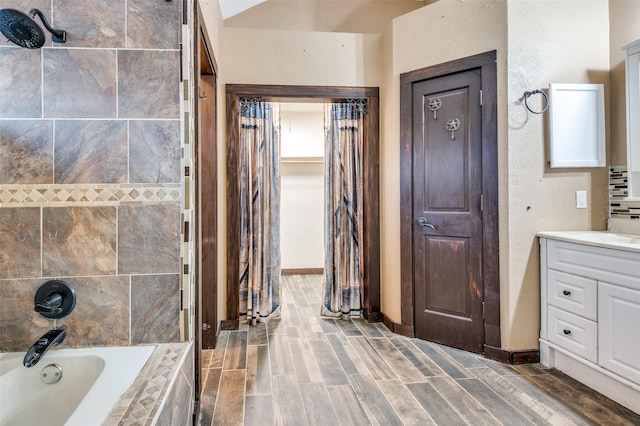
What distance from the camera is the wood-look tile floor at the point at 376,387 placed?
1782 mm

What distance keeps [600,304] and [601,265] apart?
221 mm

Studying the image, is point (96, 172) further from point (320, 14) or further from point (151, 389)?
point (320, 14)

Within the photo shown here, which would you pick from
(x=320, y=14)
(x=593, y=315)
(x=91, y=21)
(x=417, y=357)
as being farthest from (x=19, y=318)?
(x=320, y=14)

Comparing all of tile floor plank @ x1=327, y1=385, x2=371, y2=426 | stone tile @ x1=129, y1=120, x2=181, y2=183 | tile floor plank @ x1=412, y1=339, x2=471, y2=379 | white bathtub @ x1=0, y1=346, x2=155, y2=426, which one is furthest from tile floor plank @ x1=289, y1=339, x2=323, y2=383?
stone tile @ x1=129, y1=120, x2=181, y2=183

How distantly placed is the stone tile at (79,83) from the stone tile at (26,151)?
0.28ft

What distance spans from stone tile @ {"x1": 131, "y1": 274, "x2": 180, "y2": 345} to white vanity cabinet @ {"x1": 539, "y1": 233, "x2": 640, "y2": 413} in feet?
7.39

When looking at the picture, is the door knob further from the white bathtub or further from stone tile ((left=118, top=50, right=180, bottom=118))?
the white bathtub

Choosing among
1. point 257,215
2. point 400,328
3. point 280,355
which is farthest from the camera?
point 257,215

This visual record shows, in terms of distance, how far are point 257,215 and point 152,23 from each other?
1905 millimetres

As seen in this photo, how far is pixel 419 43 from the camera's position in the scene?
2.80 metres

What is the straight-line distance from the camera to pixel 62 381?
4.40 feet

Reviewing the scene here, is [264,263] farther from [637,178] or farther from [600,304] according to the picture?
[637,178]

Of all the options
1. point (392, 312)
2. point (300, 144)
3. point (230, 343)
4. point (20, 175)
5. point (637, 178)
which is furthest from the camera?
point (300, 144)

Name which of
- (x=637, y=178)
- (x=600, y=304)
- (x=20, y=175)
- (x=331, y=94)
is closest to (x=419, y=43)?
(x=331, y=94)
